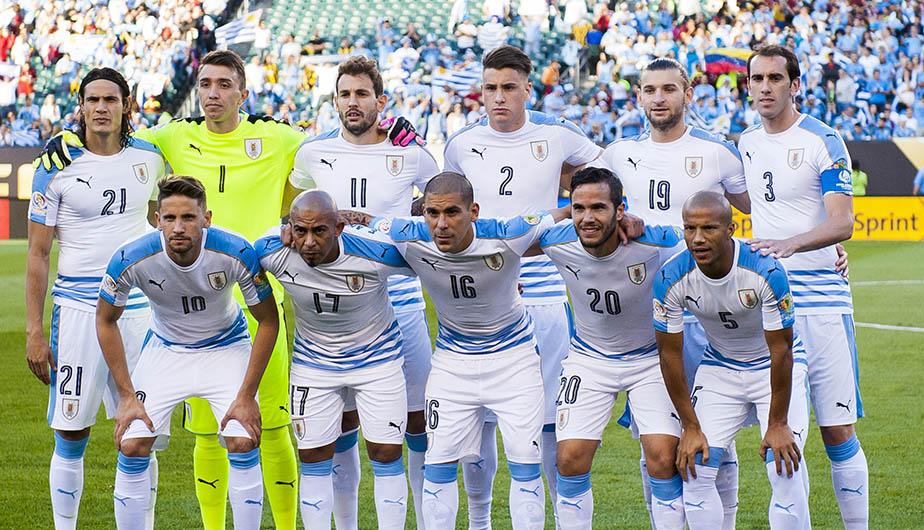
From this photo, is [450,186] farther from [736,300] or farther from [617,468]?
[617,468]

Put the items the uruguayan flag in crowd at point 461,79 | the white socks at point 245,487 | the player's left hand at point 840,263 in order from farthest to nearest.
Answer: the uruguayan flag in crowd at point 461,79 → the player's left hand at point 840,263 → the white socks at point 245,487

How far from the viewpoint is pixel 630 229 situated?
5.43 m

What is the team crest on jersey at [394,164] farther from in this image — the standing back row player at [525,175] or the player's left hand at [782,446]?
the player's left hand at [782,446]

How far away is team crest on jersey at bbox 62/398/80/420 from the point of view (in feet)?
19.5

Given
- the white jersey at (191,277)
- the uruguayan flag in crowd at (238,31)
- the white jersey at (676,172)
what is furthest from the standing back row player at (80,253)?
the uruguayan flag in crowd at (238,31)

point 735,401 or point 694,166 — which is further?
point 694,166

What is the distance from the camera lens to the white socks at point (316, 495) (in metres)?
5.62

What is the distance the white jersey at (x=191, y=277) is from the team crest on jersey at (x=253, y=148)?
0.82 metres

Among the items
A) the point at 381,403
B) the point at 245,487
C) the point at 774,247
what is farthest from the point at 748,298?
the point at 245,487

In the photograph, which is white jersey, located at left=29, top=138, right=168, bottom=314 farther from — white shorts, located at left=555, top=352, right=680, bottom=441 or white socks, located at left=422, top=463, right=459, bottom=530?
white shorts, located at left=555, top=352, right=680, bottom=441

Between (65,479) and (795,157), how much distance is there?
390 cm

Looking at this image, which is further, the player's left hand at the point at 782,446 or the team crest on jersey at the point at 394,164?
the team crest on jersey at the point at 394,164

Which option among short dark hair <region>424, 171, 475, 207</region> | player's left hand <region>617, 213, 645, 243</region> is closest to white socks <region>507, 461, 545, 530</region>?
player's left hand <region>617, 213, 645, 243</region>

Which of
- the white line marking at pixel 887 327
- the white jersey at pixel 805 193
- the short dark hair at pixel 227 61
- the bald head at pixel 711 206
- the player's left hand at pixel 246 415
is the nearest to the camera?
the bald head at pixel 711 206
